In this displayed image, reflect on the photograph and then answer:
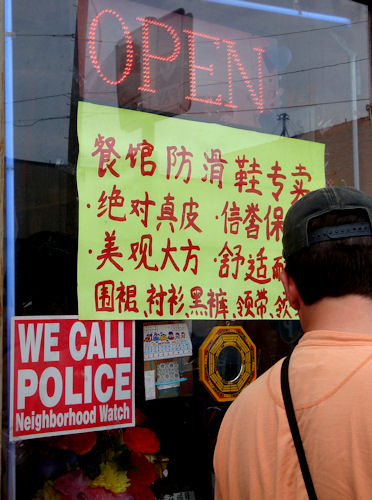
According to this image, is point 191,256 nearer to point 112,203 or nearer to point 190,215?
point 190,215

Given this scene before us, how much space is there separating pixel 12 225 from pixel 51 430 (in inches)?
31.0

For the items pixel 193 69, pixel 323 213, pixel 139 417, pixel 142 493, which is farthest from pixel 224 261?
pixel 323 213

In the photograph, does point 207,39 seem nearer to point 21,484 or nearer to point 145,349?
point 145,349

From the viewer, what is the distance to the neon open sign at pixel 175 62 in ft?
8.11

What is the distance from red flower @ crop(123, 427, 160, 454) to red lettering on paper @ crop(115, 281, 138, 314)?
0.52 m

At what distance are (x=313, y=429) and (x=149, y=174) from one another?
5.10ft

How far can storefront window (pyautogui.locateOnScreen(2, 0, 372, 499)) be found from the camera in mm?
2234

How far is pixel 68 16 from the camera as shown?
240 cm

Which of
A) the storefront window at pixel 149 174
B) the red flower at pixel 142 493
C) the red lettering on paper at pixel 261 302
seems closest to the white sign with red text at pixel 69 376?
the storefront window at pixel 149 174

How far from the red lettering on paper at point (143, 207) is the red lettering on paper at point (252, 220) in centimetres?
48

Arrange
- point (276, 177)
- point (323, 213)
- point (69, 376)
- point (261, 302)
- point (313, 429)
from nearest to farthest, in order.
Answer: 1. point (313, 429)
2. point (323, 213)
3. point (69, 376)
4. point (261, 302)
5. point (276, 177)

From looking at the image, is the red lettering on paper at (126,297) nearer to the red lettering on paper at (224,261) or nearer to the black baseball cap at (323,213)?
the red lettering on paper at (224,261)

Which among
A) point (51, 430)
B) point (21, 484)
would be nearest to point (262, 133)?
point (51, 430)

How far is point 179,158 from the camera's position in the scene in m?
2.53
